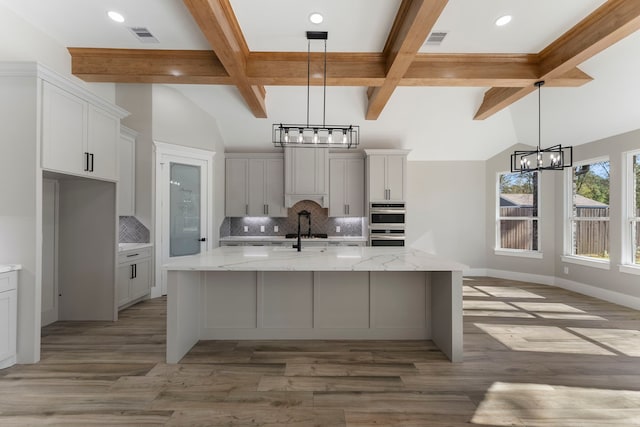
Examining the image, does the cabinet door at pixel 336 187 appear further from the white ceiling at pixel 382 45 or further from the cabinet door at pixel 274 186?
the cabinet door at pixel 274 186

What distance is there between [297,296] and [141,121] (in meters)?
3.59

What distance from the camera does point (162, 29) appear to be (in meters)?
→ 3.25

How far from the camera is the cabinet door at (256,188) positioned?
6.04m

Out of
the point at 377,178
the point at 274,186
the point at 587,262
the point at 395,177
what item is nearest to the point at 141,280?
the point at 274,186

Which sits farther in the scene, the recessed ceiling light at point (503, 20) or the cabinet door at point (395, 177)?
the cabinet door at point (395, 177)

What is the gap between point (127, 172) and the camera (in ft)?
14.9

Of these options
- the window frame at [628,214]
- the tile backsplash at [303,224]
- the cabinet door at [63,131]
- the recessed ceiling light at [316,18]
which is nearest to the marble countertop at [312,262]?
the cabinet door at [63,131]

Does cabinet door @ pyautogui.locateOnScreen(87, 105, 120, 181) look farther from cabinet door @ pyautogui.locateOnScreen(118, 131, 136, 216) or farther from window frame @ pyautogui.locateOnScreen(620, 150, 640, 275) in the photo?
window frame @ pyautogui.locateOnScreen(620, 150, 640, 275)

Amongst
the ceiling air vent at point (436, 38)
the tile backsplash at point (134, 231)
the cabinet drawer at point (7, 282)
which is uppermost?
the ceiling air vent at point (436, 38)

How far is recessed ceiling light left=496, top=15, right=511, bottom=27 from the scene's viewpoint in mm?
3030

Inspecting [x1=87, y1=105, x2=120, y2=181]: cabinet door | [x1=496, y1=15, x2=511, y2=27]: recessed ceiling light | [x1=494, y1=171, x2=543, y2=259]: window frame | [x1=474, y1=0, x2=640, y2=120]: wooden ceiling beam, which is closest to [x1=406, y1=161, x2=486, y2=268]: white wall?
[x1=494, y1=171, x2=543, y2=259]: window frame

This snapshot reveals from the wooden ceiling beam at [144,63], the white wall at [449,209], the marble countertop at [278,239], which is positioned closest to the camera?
the wooden ceiling beam at [144,63]

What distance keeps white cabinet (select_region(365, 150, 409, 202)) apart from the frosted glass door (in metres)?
3.03

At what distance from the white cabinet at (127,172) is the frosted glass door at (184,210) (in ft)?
1.71
